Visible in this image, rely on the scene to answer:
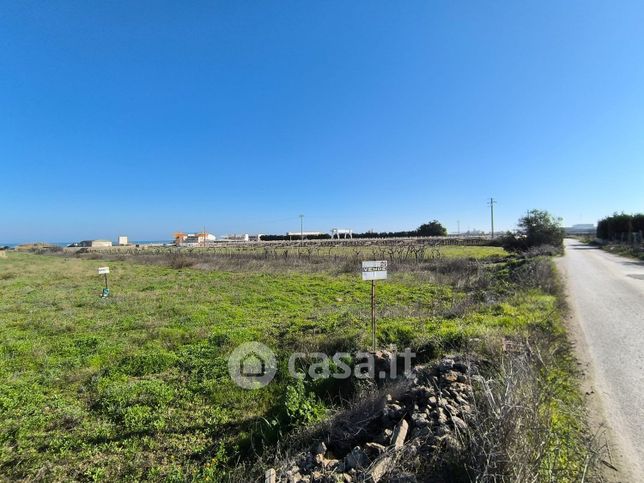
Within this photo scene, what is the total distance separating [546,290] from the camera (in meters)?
10.7

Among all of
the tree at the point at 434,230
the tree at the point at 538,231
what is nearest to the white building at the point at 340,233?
the tree at the point at 434,230

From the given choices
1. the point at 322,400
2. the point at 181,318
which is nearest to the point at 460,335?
the point at 322,400

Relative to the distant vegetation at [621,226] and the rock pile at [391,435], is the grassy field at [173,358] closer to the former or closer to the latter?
the rock pile at [391,435]

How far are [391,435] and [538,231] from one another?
3850 centimetres

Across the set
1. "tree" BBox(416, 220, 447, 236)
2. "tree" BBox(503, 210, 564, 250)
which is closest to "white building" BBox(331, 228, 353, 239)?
"tree" BBox(416, 220, 447, 236)

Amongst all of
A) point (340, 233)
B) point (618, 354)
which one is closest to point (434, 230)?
point (340, 233)

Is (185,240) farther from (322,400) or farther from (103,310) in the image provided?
(322,400)

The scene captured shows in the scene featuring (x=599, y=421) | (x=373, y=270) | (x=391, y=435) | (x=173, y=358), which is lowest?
(x=173, y=358)

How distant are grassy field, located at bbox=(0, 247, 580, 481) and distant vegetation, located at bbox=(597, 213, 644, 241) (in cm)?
3970

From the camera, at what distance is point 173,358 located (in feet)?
22.1

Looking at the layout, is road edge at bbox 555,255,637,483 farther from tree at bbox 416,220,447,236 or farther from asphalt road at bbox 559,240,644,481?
tree at bbox 416,220,447,236

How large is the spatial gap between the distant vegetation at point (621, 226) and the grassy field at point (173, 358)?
3970 centimetres

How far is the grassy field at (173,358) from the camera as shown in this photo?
3.99 meters

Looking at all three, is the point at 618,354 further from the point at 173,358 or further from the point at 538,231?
the point at 538,231
